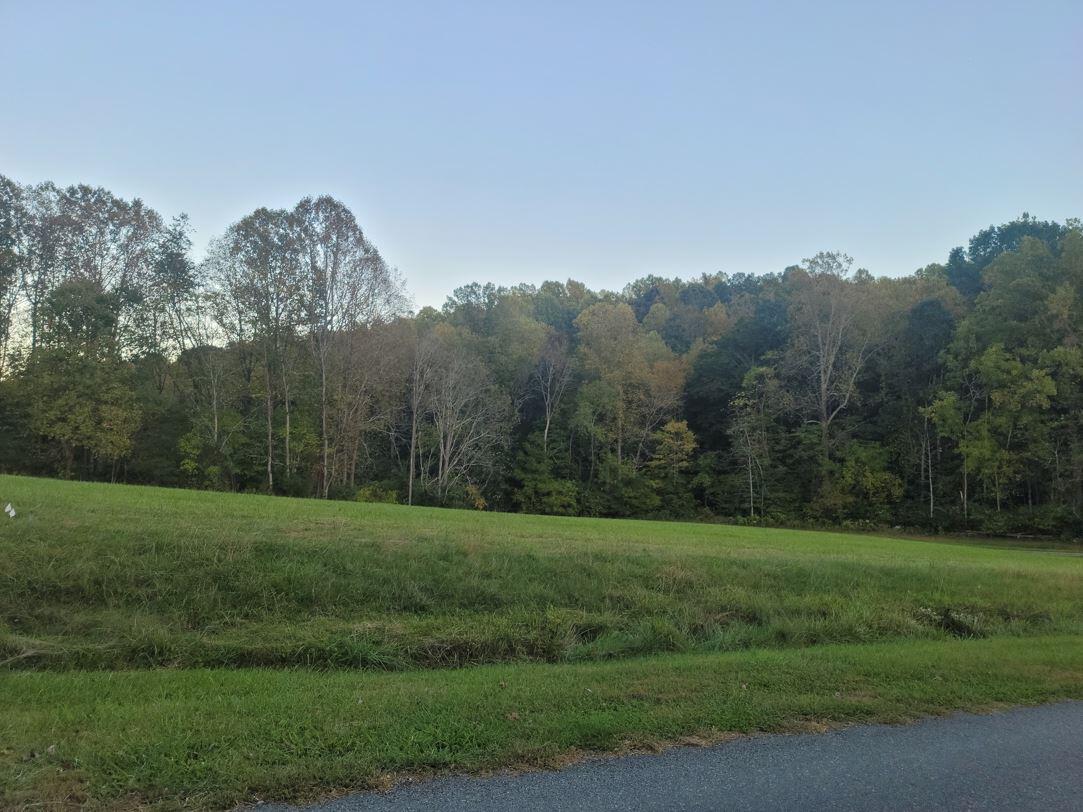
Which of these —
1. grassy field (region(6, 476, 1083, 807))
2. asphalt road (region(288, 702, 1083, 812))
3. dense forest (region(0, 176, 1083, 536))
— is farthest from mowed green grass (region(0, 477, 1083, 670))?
dense forest (region(0, 176, 1083, 536))

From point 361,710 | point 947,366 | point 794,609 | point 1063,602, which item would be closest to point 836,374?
point 947,366

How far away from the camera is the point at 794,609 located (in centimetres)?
1150

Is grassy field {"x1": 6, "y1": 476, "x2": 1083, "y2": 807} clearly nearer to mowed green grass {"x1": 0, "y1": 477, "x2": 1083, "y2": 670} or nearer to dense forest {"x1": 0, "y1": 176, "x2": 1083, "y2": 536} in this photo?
mowed green grass {"x1": 0, "y1": 477, "x2": 1083, "y2": 670}

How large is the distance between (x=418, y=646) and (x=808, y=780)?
511 centimetres

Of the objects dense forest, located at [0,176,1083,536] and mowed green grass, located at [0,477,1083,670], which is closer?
mowed green grass, located at [0,477,1083,670]

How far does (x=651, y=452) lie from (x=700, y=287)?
34.7 meters

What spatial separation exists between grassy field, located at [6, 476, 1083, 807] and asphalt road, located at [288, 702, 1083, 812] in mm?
293

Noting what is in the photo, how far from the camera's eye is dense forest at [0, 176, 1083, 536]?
39156 millimetres

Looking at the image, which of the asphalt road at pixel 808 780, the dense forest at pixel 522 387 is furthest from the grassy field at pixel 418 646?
the dense forest at pixel 522 387

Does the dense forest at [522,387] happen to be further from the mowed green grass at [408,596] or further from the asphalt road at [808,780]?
the asphalt road at [808,780]

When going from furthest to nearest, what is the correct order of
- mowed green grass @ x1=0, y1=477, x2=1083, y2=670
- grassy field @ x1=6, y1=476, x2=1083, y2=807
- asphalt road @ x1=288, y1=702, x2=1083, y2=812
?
mowed green grass @ x1=0, y1=477, x2=1083, y2=670
grassy field @ x1=6, y1=476, x2=1083, y2=807
asphalt road @ x1=288, y1=702, x2=1083, y2=812

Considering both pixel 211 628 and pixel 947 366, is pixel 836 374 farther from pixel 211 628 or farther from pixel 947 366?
pixel 211 628

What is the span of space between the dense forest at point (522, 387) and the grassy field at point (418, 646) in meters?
27.1

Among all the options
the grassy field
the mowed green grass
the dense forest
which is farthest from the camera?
the dense forest
